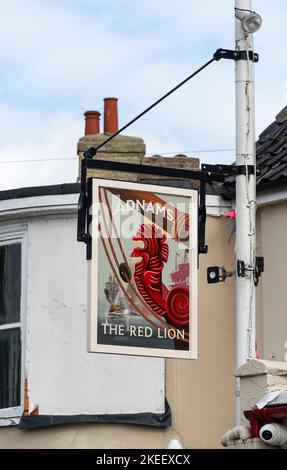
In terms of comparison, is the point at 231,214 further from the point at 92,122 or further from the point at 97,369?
the point at 92,122

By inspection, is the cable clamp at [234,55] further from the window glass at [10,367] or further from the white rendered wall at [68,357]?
the window glass at [10,367]

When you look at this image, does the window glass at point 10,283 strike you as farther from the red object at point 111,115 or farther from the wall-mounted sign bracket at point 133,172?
the red object at point 111,115

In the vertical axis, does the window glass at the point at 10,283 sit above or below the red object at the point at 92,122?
below

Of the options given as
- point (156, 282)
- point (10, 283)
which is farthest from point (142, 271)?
point (10, 283)

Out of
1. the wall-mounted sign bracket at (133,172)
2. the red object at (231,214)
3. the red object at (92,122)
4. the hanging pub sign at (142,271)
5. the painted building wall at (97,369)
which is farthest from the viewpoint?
the red object at (92,122)

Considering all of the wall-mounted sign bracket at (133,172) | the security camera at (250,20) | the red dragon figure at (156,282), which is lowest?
the red dragon figure at (156,282)

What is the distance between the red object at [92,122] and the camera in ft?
64.0

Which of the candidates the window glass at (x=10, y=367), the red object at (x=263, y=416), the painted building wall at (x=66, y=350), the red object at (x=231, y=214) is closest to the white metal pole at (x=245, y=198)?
the red object at (x=263, y=416)

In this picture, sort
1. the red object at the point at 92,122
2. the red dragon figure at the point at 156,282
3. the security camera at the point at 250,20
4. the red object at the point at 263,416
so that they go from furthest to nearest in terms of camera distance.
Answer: the red object at the point at 92,122 → the security camera at the point at 250,20 → the red dragon figure at the point at 156,282 → the red object at the point at 263,416

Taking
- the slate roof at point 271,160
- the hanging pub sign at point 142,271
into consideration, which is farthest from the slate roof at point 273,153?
the hanging pub sign at point 142,271

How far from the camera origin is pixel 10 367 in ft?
52.4

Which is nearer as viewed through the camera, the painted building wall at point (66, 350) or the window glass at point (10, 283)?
the painted building wall at point (66, 350)

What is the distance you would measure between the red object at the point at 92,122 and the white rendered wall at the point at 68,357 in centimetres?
378
